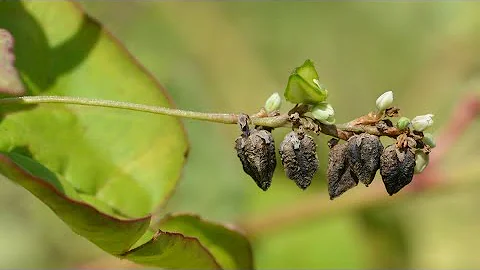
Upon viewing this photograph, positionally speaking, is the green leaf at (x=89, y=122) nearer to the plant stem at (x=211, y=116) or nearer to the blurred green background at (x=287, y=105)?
the plant stem at (x=211, y=116)

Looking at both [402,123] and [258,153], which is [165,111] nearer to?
[258,153]

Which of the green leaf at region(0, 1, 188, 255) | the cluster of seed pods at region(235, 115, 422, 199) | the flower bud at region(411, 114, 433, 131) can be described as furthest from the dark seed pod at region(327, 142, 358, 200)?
the green leaf at region(0, 1, 188, 255)

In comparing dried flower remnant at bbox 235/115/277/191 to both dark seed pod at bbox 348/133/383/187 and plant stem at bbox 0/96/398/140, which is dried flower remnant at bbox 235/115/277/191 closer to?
plant stem at bbox 0/96/398/140

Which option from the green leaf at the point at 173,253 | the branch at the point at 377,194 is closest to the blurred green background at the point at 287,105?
the branch at the point at 377,194

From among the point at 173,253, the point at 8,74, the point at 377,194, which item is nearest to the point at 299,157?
the point at 173,253

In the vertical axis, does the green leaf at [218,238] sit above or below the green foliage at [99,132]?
below

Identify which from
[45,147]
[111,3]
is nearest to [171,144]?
[45,147]
